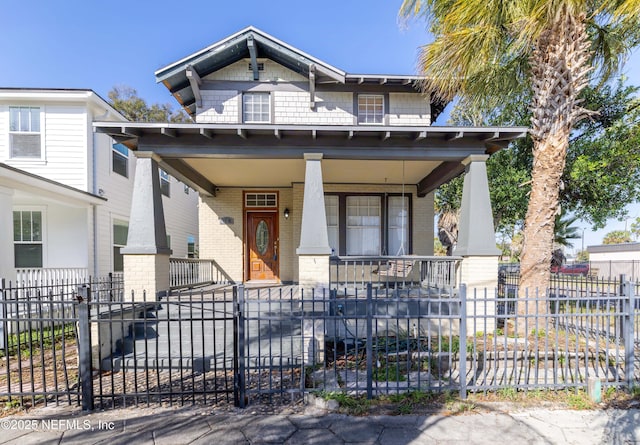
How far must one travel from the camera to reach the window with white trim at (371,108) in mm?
9750

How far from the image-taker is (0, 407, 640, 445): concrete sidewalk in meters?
3.39

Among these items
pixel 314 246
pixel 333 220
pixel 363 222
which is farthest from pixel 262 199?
pixel 314 246

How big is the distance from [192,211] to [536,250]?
661 inches

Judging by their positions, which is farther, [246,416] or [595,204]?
[595,204]

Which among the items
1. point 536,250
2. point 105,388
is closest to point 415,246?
point 536,250

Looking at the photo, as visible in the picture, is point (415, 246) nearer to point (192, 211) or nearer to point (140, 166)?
point (140, 166)

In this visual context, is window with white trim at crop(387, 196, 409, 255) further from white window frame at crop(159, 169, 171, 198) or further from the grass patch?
white window frame at crop(159, 169, 171, 198)

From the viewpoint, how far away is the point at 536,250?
6340mm

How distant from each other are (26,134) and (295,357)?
10974 mm

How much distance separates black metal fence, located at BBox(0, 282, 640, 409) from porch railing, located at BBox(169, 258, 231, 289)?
1.68m

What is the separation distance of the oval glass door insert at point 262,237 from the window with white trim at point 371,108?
4604mm

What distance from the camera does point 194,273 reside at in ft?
32.2

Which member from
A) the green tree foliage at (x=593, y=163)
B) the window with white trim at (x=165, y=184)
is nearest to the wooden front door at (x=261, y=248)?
the window with white trim at (x=165, y=184)

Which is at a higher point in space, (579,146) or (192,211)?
(579,146)
